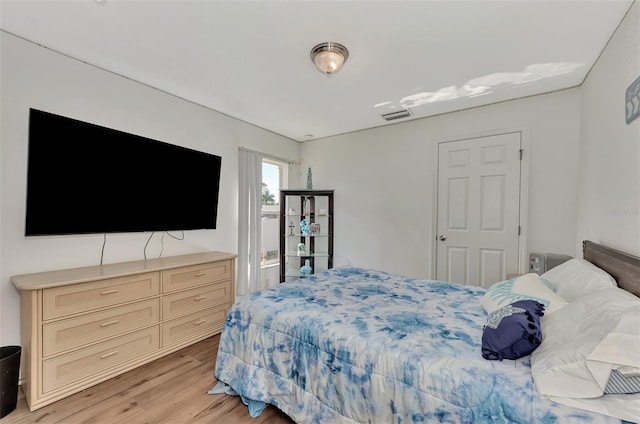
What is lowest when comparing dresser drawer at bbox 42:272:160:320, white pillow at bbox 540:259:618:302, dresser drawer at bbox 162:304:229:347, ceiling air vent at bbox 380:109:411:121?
dresser drawer at bbox 162:304:229:347

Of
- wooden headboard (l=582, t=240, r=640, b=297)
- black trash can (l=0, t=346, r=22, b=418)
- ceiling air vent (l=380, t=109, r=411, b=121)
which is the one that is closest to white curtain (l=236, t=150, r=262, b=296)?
ceiling air vent (l=380, t=109, r=411, b=121)

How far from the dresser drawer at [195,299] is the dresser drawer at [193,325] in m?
0.06

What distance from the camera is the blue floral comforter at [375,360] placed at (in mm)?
1081

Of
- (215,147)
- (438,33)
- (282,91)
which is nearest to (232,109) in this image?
(215,147)

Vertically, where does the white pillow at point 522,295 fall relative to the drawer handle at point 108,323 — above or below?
above

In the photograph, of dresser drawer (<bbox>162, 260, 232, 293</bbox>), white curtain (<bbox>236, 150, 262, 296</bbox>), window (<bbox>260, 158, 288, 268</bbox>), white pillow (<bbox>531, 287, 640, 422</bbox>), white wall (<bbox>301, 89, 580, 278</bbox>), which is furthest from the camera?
window (<bbox>260, 158, 288, 268</bbox>)

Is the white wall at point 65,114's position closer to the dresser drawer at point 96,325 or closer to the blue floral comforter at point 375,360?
the dresser drawer at point 96,325

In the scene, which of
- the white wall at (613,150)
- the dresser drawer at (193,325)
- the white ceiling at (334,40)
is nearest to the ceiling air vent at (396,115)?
the white ceiling at (334,40)

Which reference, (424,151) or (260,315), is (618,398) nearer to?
(260,315)

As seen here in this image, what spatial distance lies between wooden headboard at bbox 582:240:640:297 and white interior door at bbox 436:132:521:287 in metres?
1.14

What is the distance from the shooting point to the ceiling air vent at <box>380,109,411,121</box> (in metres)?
3.37

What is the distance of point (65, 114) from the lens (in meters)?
2.25

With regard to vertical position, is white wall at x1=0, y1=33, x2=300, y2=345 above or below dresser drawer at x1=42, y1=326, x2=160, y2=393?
above

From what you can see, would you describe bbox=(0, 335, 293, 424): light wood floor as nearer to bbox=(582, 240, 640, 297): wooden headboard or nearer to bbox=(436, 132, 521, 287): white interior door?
bbox=(582, 240, 640, 297): wooden headboard
